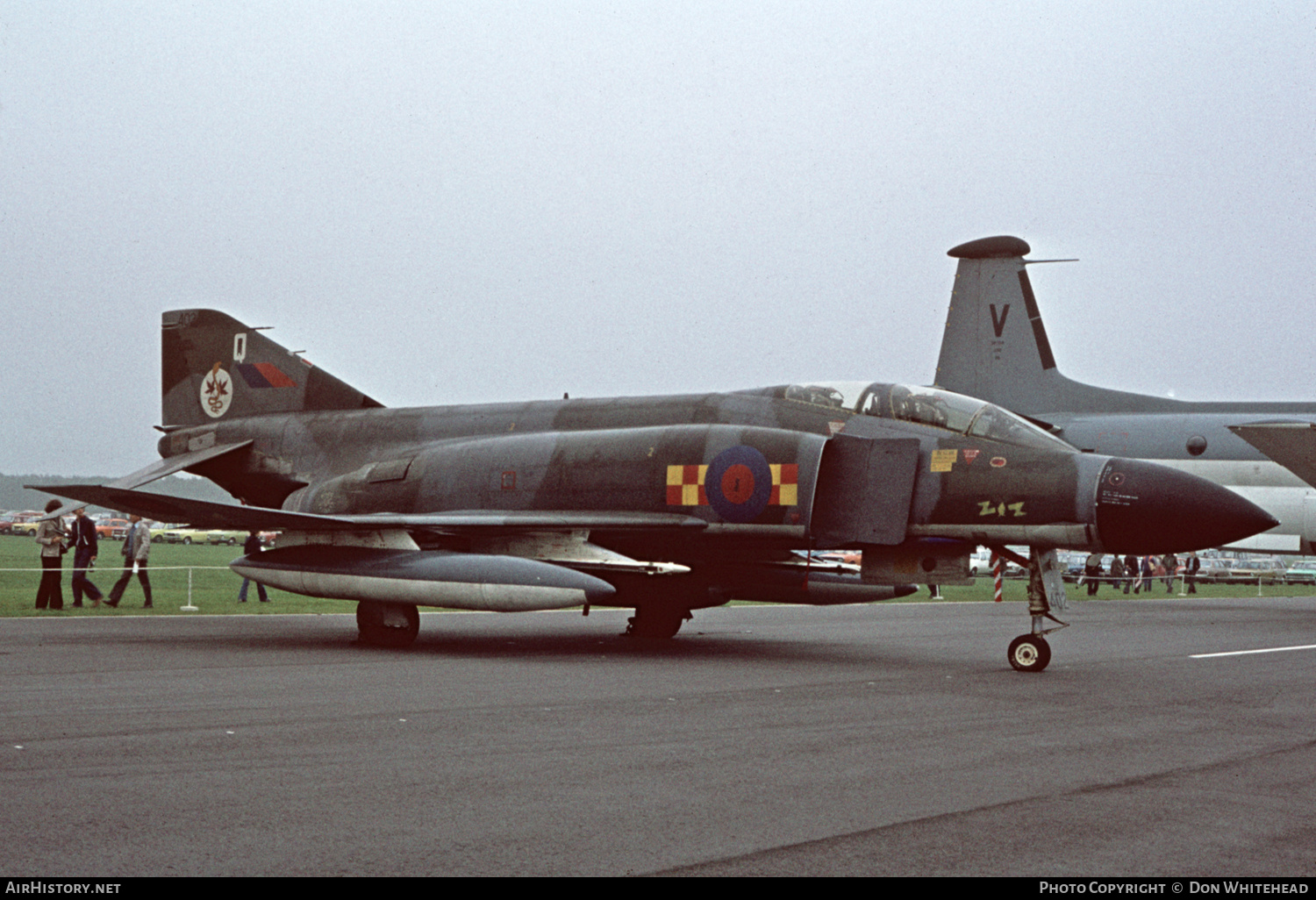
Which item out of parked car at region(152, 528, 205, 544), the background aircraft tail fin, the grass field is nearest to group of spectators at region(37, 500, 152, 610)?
the grass field

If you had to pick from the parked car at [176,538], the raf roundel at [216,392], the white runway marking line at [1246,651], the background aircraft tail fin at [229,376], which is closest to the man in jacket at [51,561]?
the background aircraft tail fin at [229,376]

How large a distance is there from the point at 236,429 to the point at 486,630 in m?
4.79

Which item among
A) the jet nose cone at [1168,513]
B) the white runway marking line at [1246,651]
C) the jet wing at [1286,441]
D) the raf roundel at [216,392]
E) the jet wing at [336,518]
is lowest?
the white runway marking line at [1246,651]

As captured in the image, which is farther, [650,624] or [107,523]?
[107,523]

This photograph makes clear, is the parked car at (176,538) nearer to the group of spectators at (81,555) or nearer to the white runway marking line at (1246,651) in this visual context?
the group of spectators at (81,555)

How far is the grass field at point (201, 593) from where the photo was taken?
21000 mm

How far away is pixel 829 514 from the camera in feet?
44.2

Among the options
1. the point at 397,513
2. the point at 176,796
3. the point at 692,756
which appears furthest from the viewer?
the point at 397,513

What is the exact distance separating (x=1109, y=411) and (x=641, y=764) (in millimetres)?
25441

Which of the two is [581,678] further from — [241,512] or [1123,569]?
[1123,569]

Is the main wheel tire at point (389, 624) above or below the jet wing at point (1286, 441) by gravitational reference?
below

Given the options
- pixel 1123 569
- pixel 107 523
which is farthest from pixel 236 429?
pixel 107 523

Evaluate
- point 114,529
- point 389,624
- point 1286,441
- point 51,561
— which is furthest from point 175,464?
point 114,529

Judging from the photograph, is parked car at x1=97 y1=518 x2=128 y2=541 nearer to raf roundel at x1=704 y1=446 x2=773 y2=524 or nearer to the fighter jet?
the fighter jet
